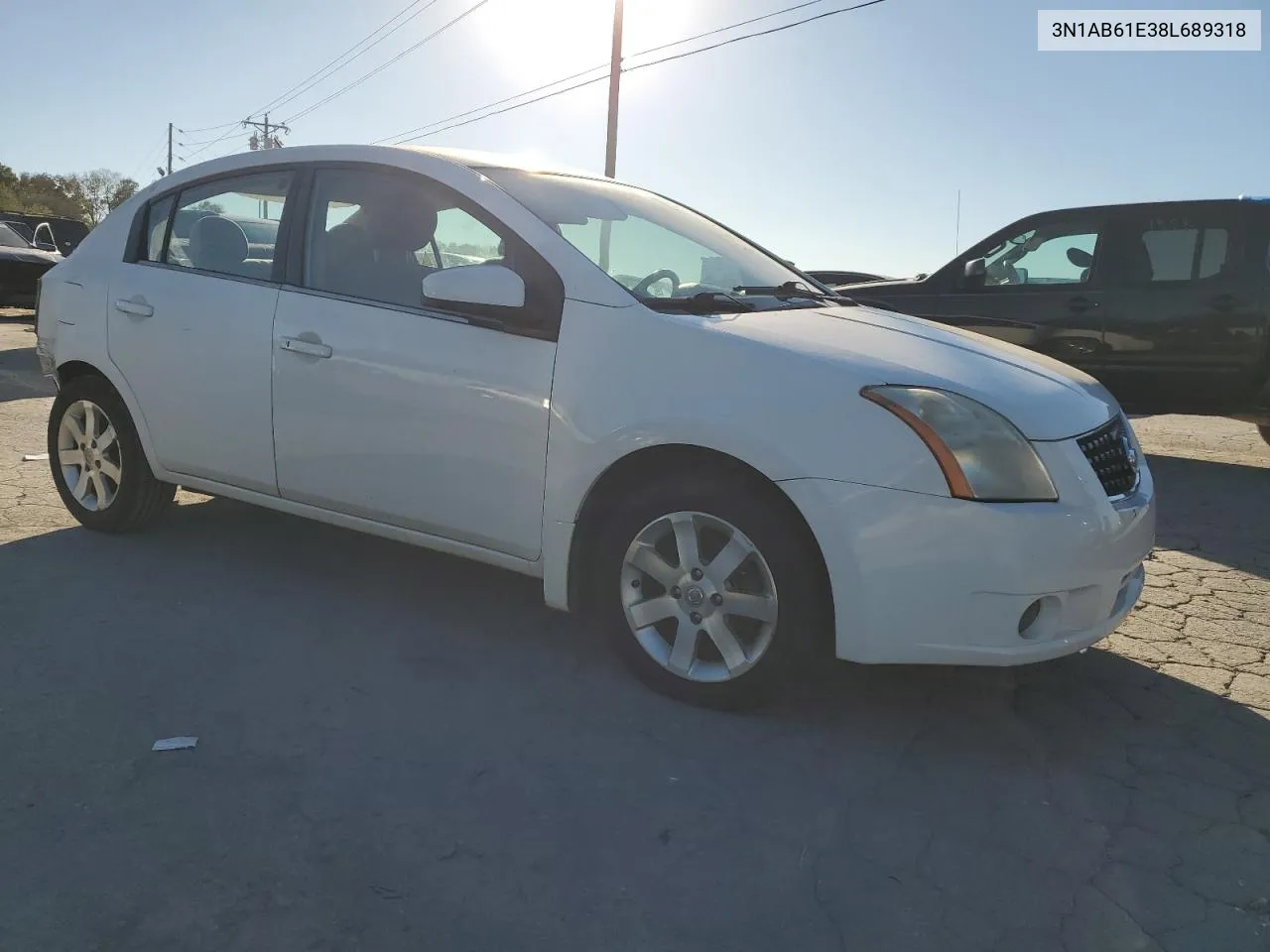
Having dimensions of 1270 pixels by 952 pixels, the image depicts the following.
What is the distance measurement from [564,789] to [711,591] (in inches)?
29.2

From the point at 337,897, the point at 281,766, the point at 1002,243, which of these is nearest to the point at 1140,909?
the point at 337,897

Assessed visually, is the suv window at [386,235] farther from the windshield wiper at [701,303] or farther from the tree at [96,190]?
the tree at [96,190]

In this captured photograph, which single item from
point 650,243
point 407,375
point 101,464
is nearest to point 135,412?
point 101,464

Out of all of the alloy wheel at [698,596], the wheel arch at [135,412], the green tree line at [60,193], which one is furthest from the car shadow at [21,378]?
the green tree line at [60,193]

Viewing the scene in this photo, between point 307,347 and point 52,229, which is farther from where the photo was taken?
point 52,229

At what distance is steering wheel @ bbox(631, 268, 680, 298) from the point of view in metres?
3.44

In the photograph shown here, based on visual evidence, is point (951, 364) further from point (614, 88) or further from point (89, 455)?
point (614, 88)

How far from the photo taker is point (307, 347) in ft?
12.7

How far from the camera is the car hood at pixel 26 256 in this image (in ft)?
47.6

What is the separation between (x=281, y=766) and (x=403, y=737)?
34 centimetres

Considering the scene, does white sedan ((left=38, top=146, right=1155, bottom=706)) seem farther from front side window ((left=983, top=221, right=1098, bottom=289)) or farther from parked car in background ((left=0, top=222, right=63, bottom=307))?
parked car in background ((left=0, top=222, right=63, bottom=307))

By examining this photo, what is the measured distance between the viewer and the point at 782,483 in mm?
2949

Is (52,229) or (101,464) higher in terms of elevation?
(52,229)

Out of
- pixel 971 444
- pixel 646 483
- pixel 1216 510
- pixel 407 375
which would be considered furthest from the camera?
pixel 1216 510
